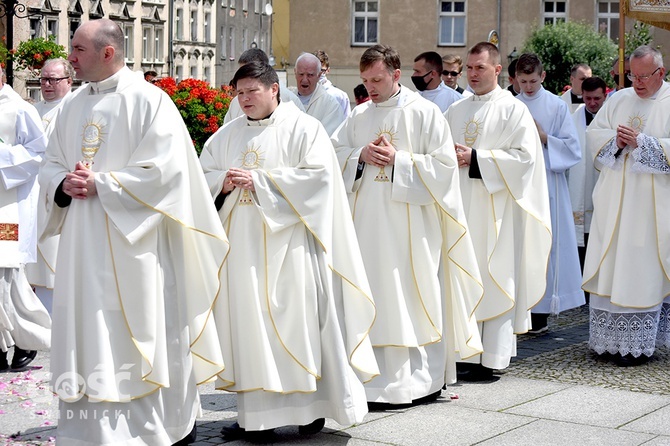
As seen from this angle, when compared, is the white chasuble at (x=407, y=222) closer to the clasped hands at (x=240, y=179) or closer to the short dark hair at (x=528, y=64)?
the clasped hands at (x=240, y=179)

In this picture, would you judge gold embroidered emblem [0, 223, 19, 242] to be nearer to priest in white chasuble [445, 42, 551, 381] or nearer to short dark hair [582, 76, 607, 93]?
priest in white chasuble [445, 42, 551, 381]

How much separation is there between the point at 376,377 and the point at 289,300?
3.75ft

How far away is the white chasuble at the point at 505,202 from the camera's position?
814 cm

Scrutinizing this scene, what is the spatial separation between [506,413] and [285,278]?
1.65 m

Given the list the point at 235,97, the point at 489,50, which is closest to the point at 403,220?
the point at 489,50

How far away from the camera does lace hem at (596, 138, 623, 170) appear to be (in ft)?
28.5

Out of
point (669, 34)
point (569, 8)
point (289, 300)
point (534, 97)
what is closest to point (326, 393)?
point (289, 300)

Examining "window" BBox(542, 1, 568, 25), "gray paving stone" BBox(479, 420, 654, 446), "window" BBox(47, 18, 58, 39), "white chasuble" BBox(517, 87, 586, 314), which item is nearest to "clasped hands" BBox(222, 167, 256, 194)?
"gray paving stone" BBox(479, 420, 654, 446)

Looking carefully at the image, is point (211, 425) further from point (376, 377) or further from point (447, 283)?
point (447, 283)

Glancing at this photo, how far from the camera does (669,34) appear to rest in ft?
135

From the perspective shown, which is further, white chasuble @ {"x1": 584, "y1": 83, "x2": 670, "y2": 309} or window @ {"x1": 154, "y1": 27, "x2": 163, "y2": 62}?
window @ {"x1": 154, "y1": 27, "x2": 163, "y2": 62}

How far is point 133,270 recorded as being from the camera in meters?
5.76

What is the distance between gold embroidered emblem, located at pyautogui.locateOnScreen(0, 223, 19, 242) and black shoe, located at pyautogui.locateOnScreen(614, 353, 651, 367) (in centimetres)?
424

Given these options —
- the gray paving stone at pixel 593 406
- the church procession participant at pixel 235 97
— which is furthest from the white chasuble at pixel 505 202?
the church procession participant at pixel 235 97
